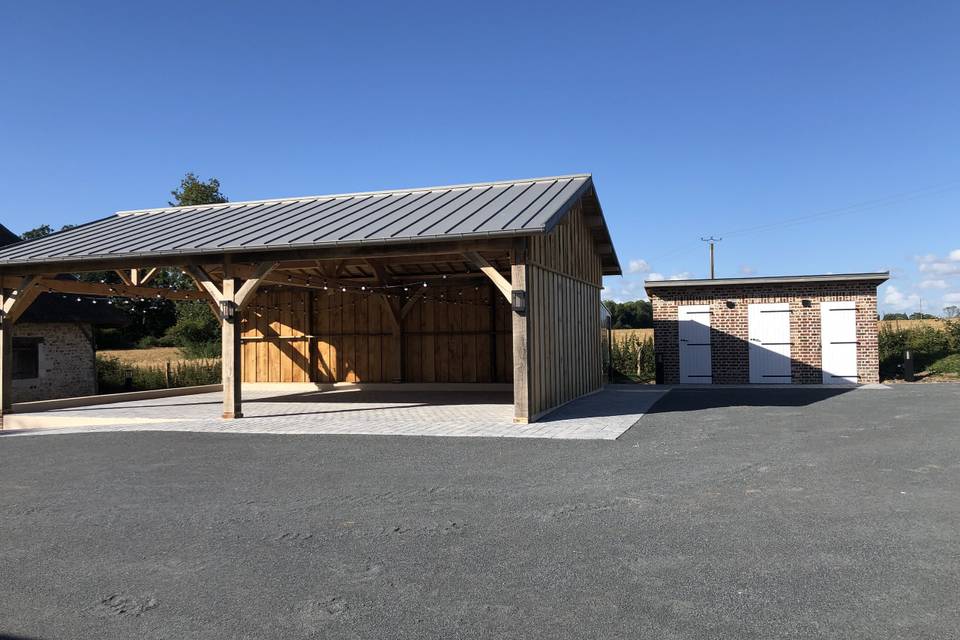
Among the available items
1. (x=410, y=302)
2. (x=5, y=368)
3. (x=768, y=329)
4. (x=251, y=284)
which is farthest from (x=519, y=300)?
(x=768, y=329)

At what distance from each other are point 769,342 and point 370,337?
10.6 metres

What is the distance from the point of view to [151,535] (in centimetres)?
525

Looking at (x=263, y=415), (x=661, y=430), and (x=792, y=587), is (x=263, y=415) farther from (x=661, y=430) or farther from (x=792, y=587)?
(x=792, y=587)

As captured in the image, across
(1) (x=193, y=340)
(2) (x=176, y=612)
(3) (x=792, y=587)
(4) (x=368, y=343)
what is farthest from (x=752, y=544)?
(1) (x=193, y=340)

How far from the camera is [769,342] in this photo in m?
19.4

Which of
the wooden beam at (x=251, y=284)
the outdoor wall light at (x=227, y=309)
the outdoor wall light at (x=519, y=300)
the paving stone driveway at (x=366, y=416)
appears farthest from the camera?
the outdoor wall light at (x=227, y=309)

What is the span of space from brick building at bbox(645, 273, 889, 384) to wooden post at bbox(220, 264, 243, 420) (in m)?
11.5

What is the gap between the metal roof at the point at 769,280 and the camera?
18594mm

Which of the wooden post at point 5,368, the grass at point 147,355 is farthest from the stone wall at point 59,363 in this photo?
the grass at point 147,355

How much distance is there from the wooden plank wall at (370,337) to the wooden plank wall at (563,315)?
9.27ft

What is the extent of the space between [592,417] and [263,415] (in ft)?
19.5

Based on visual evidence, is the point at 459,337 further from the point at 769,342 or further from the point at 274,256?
the point at 769,342

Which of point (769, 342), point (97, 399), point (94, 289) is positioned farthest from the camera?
point (769, 342)

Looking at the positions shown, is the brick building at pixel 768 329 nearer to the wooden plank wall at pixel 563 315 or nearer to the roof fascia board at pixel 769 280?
the roof fascia board at pixel 769 280
